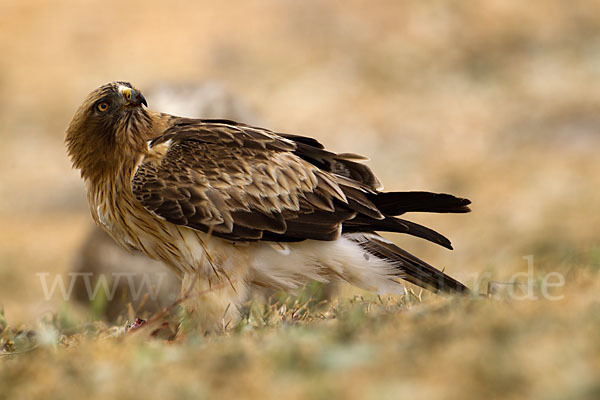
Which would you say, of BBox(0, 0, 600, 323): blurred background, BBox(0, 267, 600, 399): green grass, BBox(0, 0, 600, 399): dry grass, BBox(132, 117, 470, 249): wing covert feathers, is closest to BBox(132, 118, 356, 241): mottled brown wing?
BBox(132, 117, 470, 249): wing covert feathers

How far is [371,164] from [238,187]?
1159cm

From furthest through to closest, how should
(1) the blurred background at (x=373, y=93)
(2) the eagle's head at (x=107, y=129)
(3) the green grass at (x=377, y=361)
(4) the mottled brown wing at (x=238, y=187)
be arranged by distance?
(1) the blurred background at (x=373, y=93) < (2) the eagle's head at (x=107, y=129) < (4) the mottled brown wing at (x=238, y=187) < (3) the green grass at (x=377, y=361)

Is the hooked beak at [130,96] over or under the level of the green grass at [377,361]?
over

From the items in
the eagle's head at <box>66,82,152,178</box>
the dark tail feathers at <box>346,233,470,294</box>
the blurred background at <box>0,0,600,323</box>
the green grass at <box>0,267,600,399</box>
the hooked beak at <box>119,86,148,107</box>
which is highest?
the blurred background at <box>0,0,600,323</box>

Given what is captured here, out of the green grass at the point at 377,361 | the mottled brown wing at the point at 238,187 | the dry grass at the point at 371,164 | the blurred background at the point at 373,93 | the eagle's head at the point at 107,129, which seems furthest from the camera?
the blurred background at the point at 373,93

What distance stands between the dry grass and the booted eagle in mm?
317

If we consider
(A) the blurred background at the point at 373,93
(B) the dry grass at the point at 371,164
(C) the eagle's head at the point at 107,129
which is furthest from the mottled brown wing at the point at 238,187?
(A) the blurred background at the point at 373,93

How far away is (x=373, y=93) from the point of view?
2048 centimetres

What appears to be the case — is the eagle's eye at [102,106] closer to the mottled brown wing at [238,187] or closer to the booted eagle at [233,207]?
the booted eagle at [233,207]

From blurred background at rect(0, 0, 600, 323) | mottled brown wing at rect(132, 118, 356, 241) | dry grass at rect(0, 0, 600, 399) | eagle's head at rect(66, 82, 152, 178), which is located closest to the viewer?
dry grass at rect(0, 0, 600, 399)

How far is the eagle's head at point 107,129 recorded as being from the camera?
5.70 m

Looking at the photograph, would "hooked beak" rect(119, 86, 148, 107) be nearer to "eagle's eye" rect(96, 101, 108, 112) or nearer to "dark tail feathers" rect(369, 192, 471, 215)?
"eagle's eye" rect(96, 101, 108, 112)

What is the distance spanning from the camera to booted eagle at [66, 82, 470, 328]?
17.8ft

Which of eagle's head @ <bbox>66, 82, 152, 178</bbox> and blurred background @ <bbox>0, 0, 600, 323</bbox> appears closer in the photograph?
eagle's head @ <bbox>66, 82, 152, 178</bbox>
